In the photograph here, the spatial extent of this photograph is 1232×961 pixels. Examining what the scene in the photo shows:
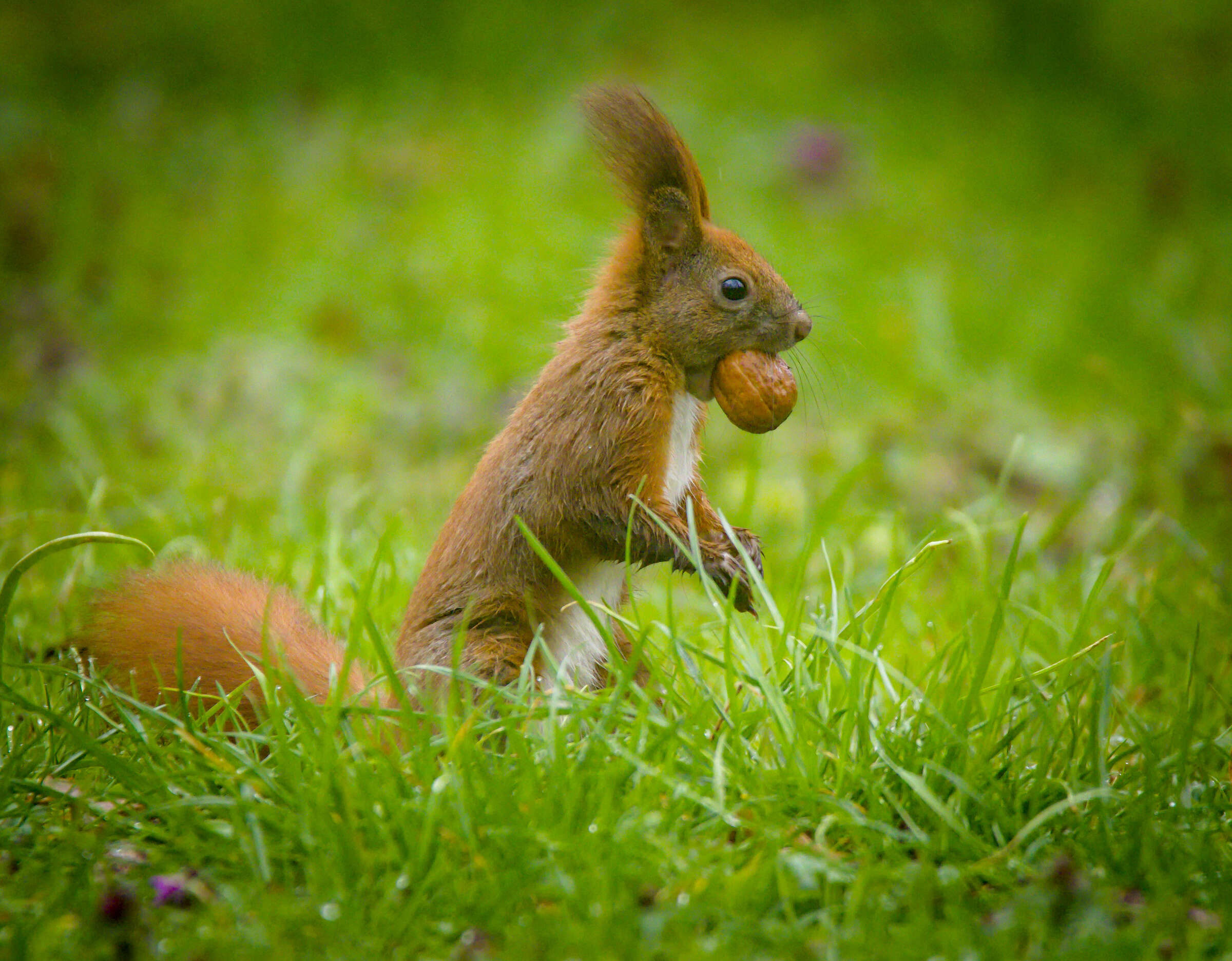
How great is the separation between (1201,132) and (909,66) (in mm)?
1789

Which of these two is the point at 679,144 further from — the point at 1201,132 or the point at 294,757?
the point at 1201,132

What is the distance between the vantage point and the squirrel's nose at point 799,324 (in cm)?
232

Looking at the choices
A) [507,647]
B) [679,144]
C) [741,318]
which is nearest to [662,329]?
[741,318]

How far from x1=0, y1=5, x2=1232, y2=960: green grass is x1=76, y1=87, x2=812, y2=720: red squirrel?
0.14m

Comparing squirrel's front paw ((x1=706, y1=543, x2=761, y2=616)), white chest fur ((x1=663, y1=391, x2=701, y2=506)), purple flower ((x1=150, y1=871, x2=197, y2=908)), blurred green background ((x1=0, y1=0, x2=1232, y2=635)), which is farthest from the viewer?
blurred green background ((x1=0, y1=0, x2=1232, y2=635))

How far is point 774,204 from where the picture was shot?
6371 millimetres

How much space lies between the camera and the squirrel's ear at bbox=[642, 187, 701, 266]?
2.28 m

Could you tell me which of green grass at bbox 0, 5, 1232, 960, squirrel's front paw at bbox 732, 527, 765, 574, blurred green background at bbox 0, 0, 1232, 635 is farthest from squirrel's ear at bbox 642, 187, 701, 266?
squirrel's front paw at bbox 732, 527, 765, 574

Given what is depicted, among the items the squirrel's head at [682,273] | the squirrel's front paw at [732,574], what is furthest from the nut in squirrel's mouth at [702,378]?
the squirrel's front paw at [732,574]

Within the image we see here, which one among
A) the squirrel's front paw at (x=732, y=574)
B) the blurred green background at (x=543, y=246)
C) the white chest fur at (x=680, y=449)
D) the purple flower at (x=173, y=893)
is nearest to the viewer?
the purple flower at (x=173, y=893)

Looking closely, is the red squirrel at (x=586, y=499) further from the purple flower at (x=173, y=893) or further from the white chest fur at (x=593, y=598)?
the purple flower at (x=173, y=893)

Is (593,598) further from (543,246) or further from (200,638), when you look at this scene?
(543,246)

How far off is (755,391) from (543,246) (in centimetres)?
361

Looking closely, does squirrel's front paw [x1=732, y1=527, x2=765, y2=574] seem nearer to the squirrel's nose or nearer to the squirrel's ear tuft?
the squirrel's nose
